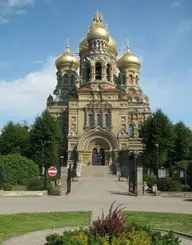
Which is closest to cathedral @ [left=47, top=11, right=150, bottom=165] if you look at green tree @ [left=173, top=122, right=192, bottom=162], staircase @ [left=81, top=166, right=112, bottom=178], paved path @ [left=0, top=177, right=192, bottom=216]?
staircase @ [left=81, top=166, right=112, bottom=178]

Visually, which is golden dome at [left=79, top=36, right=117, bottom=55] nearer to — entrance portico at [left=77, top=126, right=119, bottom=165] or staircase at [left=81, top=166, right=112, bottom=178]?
entrance portico at [left=77, top=126, right=119, bottom=165]

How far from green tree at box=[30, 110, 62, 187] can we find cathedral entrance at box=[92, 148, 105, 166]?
7.06 meters

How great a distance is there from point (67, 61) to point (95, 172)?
26993 mm

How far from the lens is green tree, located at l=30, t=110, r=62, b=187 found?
132ft

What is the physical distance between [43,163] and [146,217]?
93.4 ft

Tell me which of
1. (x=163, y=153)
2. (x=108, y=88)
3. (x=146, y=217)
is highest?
(x=108, y=88)

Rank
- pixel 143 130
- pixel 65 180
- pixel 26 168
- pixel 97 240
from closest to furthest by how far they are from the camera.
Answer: pixel 97 240, pixel 65 180, pixel 26 168, pixel 143 130

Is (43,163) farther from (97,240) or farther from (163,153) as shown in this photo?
(97,240)

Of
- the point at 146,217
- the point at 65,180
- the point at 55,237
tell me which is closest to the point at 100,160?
the point at 65,180

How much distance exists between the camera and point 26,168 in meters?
29.5

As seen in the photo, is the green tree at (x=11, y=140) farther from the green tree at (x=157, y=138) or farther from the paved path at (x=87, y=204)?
the paved path at (x=87, y=204)

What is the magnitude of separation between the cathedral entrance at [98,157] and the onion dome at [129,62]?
19511 millimetres

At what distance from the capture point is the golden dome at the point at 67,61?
61156 mm

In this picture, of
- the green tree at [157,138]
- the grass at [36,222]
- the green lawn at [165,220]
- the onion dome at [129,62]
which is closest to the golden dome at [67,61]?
the onion dome at [129,62]
